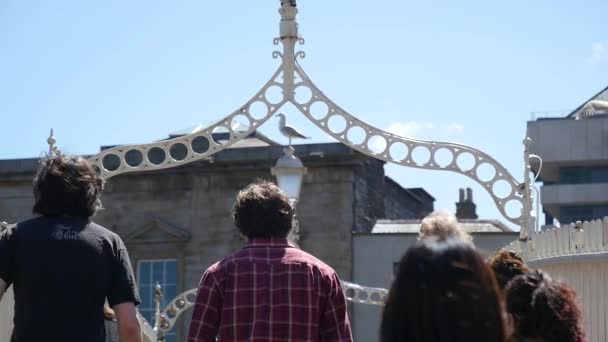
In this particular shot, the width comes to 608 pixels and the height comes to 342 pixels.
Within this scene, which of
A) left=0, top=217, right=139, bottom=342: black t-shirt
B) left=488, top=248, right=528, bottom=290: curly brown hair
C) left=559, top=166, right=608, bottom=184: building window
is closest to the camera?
left=0, top=217, right=139, bottom=342: black t-shirt

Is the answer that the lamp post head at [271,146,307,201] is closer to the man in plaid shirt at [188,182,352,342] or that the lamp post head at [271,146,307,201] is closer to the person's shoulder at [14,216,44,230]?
the man in plaid shirt at [188,182,352,342]

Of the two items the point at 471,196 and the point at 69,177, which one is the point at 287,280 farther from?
the point at 471,196

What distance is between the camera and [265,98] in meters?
14.1

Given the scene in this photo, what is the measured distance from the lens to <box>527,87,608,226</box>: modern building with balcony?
6481 centimetres

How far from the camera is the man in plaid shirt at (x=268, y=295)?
22.1ft

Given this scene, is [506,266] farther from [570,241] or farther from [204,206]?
[204,206]

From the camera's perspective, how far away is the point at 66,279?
20.8 ft

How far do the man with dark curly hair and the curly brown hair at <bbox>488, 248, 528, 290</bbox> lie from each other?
5.30 feet

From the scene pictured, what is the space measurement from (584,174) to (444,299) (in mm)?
64913

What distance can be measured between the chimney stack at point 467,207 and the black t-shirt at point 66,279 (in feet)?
128

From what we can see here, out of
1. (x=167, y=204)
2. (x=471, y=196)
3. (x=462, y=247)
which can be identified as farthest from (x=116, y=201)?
(x=462, y=247)

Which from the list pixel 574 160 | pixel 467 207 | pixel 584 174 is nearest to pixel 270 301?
pixel 467 207

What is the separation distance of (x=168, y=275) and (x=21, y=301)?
2951 cm

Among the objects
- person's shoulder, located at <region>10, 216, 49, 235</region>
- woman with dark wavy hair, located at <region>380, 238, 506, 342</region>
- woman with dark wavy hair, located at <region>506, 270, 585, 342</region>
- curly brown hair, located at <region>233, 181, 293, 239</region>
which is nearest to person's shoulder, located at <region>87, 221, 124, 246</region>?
person's shoulder, located at <region>10, 216, 49, 235</region>
